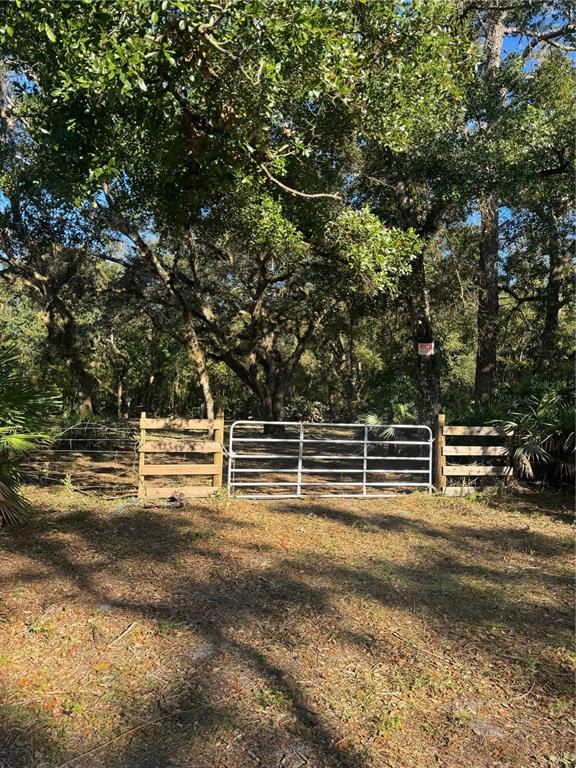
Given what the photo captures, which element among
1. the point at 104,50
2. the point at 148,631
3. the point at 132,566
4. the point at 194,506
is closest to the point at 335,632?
the point at 148,631

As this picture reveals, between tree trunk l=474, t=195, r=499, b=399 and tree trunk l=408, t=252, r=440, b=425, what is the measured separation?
1928mm

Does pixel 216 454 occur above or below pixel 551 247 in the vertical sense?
below

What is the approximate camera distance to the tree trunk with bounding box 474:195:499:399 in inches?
514

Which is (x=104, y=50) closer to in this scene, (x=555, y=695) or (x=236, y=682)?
(x=236, y=682)

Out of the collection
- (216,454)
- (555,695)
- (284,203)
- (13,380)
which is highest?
(284,203)

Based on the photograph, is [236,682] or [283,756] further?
[236,682]

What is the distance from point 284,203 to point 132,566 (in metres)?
6.14

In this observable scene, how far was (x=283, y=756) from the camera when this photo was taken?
2.75 meters

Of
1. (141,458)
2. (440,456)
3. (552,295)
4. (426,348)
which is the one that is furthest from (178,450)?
(552,295)

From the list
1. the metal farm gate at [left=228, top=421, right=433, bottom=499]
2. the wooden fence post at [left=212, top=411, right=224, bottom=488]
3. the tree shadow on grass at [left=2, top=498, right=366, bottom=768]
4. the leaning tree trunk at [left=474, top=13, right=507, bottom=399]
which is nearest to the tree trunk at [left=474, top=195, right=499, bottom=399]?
the leaning tree trunk at [left=474, top=13, right=507, bottom=399]

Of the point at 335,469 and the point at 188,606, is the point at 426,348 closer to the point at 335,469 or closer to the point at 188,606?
the point at 335,469

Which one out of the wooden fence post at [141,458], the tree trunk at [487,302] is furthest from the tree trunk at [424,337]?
the wooden fence post at [141,458]

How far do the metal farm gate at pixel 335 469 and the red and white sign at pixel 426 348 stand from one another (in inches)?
56.4

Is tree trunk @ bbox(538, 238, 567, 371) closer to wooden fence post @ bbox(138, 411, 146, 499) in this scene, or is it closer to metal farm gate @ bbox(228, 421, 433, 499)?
metal farm gate @ bbox(228, 421, 433, 499)
